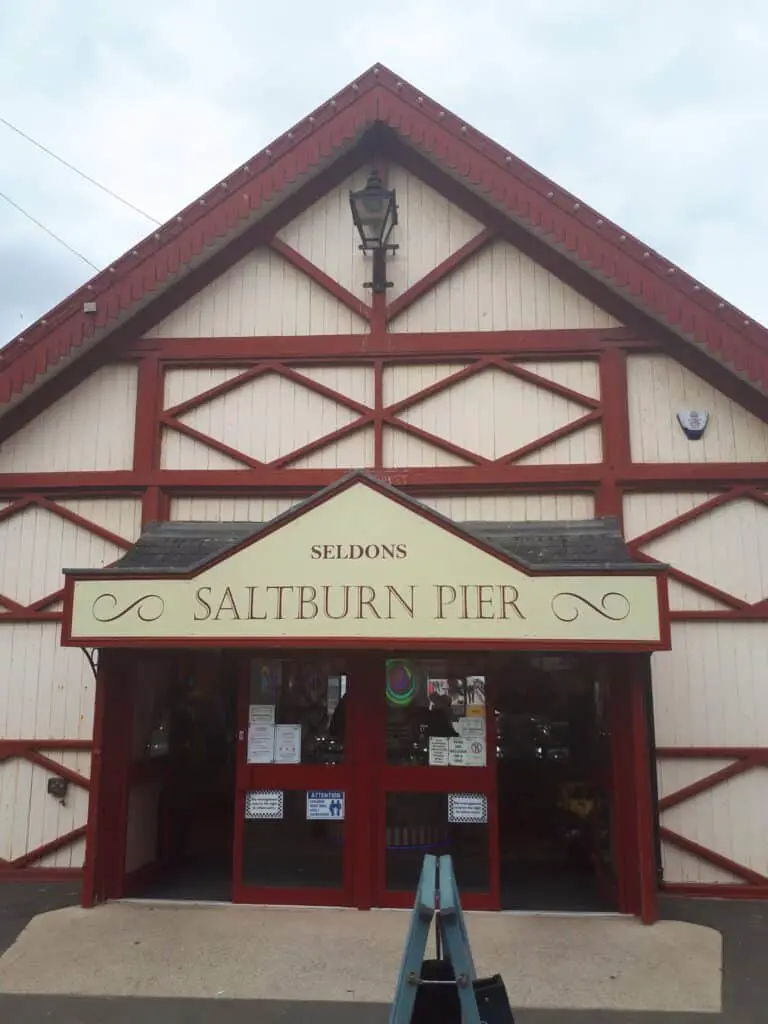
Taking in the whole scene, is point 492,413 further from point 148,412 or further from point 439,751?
point 148,412

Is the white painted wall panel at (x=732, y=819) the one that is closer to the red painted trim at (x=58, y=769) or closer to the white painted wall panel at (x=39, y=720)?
the red painted trim at (x=58, y=769)

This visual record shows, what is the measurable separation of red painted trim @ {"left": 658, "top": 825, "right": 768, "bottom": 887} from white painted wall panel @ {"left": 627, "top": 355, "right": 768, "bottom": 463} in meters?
3.45

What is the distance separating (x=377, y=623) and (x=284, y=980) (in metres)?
2.50

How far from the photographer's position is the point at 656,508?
8406 millimetres

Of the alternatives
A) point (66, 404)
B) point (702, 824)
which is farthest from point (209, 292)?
point (702, 824)

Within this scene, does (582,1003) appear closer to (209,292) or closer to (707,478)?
(707,478)

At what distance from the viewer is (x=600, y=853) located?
775 cm

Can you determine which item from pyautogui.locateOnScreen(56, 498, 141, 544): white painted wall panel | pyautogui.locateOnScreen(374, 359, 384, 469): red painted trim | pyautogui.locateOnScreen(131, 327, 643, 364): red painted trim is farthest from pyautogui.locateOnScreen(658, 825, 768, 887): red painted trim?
pyautogui.locateOnScreen(56, 498, 141, 544): white painted wall panel

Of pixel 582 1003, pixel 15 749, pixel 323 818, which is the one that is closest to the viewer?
pixel 582 1003

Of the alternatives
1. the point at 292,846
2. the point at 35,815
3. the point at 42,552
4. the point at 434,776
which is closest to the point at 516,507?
the point at 434,776

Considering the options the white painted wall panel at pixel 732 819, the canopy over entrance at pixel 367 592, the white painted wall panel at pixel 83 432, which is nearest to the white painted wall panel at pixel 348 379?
the white painted wall panel at pixel 83 432

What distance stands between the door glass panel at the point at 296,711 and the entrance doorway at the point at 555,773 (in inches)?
57.6

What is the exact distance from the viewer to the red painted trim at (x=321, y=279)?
895cm

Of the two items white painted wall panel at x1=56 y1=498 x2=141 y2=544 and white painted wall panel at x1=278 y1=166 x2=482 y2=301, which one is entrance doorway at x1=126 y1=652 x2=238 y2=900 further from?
white painted wall panel at x1=278 y1=166 x2=482 y2=301
